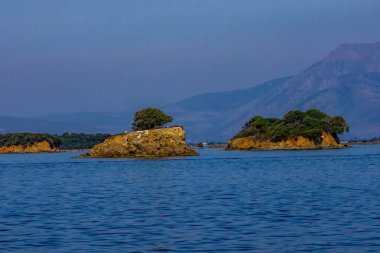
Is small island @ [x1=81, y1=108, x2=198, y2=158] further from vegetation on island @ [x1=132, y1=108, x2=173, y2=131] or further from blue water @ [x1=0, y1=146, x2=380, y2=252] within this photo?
blue water @ [x1=0, y1=146, x2=380, y2=252]

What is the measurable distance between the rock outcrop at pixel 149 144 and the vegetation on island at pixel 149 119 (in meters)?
14.5

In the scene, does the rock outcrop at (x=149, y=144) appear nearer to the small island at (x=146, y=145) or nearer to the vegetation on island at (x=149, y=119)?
the small island at (x=146, y=145)

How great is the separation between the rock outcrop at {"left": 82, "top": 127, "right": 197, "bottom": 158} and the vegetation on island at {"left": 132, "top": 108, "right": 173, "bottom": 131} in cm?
1448

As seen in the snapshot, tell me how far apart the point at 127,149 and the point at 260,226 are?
12525 cm

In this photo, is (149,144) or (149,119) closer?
(149,144)

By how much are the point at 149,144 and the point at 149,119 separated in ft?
68.0

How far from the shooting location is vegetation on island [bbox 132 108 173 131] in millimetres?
177000

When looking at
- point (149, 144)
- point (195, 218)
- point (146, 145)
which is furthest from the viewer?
point (146, 145)

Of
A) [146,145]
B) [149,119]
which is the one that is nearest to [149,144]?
[146,145]

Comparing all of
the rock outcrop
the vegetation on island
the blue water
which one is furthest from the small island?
the blue water

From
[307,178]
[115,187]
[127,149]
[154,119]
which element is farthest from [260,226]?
[154,119]

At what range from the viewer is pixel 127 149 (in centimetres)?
16075

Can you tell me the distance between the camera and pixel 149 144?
15662cm

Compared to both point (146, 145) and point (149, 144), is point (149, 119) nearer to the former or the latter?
point (146, 145)
